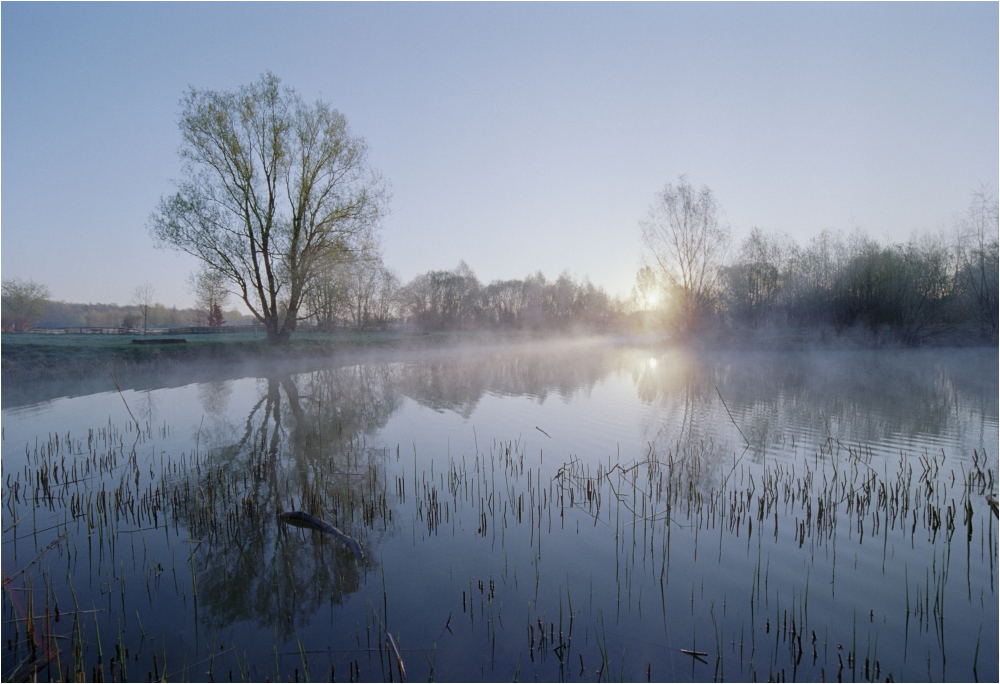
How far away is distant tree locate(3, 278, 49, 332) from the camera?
128 feet

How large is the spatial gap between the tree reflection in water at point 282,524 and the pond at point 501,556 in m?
0.03

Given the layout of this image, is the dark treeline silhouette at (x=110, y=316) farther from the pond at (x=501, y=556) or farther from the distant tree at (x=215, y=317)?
the pond at (x=501, y=556)

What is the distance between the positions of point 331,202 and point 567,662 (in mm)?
25263

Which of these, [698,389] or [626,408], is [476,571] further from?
[698,389]

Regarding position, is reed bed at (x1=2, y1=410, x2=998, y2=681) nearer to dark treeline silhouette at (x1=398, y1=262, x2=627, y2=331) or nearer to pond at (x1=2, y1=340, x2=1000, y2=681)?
pond at (x1=2, y1=340, x2=1000, y2=681)

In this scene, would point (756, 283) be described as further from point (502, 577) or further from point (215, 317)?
point (215, 317)

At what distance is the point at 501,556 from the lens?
4.13 metres

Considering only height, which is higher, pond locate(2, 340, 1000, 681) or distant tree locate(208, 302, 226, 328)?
distant tree locate(208, 302, 226, 328)

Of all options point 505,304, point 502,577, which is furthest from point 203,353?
point 505,304

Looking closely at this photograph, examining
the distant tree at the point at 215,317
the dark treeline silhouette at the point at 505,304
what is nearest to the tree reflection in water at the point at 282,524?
the dark treeline silhouette at the point at 505,304

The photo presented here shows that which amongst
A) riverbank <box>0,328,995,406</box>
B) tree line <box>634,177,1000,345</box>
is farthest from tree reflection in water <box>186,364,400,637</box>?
tree line <box>634,177,1000,345</box>

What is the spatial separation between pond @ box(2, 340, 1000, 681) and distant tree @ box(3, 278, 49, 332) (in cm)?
4198

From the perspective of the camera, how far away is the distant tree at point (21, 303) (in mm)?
38938

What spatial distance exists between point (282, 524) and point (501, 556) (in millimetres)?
2097
